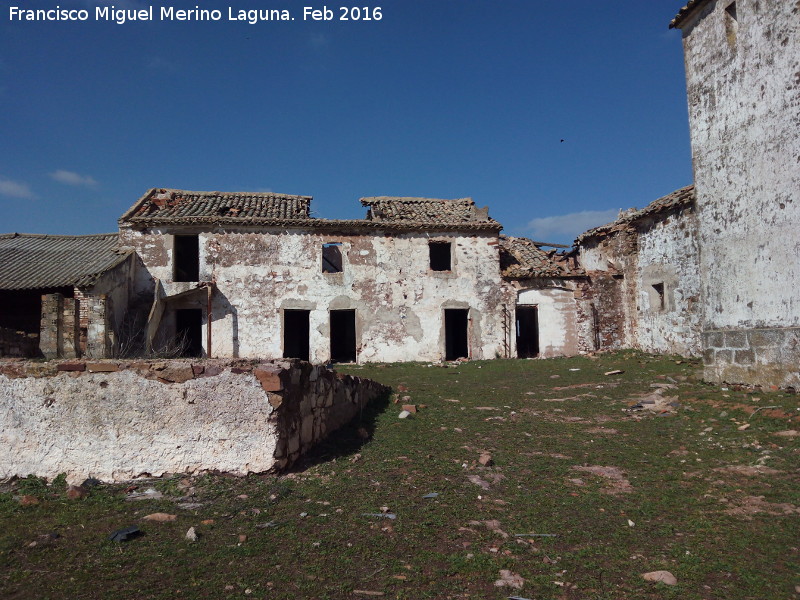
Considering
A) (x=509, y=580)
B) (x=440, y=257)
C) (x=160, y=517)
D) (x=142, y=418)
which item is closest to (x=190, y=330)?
(x=440, y=257)

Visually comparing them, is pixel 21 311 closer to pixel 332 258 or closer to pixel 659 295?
pixel 332 258

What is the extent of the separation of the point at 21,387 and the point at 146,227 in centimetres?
1253

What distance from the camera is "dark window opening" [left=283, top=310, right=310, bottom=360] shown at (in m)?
19.5

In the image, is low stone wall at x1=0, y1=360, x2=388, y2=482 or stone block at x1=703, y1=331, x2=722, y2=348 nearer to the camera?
low stone wall at x1=0, y1=360, x2=388, y2=482

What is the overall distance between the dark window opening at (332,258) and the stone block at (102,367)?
12.6m

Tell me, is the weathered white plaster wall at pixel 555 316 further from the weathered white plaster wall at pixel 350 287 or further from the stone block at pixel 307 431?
the stone block at pixel 307 431

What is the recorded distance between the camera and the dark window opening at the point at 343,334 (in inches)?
797

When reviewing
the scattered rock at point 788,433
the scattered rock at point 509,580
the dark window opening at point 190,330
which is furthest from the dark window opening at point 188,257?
the scattered rock at point 509,580

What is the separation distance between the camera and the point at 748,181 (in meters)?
8.89

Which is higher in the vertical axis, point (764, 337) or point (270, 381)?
point (764, 337)

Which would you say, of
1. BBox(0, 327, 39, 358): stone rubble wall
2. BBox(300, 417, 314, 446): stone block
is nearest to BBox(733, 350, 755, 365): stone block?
BBox(300, 417, 314, 446): stone block

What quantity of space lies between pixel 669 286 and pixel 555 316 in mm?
3820

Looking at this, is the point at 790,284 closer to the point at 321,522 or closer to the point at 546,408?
the point at 546,408

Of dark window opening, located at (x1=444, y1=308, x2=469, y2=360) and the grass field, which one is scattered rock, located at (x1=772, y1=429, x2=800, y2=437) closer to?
the grass field
